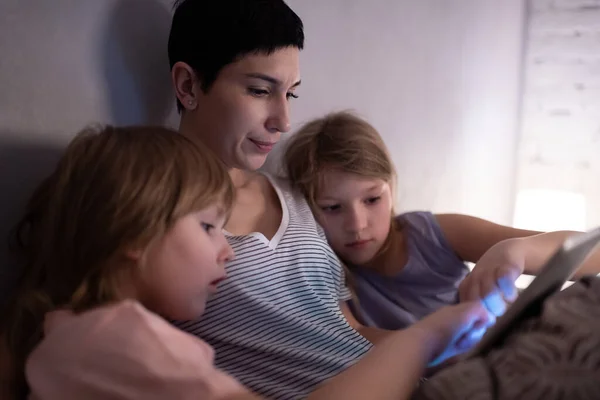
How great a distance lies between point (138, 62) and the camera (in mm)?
1004

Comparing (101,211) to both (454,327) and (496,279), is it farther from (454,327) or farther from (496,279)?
(496,279)

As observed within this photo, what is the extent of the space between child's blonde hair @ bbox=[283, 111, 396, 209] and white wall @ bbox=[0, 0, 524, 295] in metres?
0.15

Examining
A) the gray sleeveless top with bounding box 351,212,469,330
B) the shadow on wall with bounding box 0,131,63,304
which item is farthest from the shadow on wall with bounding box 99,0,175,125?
the gray sleeveless top with bounding box 351,212,469,330

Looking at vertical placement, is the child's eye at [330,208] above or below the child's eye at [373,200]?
below

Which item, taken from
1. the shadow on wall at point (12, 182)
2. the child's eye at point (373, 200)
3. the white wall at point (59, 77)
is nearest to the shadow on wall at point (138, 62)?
A: the white wall at point (59, 77)

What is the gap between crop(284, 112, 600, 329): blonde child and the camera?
1.15 metres

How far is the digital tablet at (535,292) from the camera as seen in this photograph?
65 cm

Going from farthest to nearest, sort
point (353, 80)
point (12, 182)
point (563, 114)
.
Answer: point (563, 114)
point (353, 80)
point (12, 182)

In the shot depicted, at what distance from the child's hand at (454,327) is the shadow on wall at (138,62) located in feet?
1.84

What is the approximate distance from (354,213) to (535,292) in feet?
1.68

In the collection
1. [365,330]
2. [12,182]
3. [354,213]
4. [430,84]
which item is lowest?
[365,330]

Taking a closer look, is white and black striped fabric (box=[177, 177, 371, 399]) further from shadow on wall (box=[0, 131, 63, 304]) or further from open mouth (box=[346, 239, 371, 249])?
shadow on wall (box=[0, 131, 63, 304])

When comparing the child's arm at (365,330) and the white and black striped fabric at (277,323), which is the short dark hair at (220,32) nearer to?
the white and black striped fabric at (277,323)

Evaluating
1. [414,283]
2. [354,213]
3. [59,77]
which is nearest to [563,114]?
[414,283]
